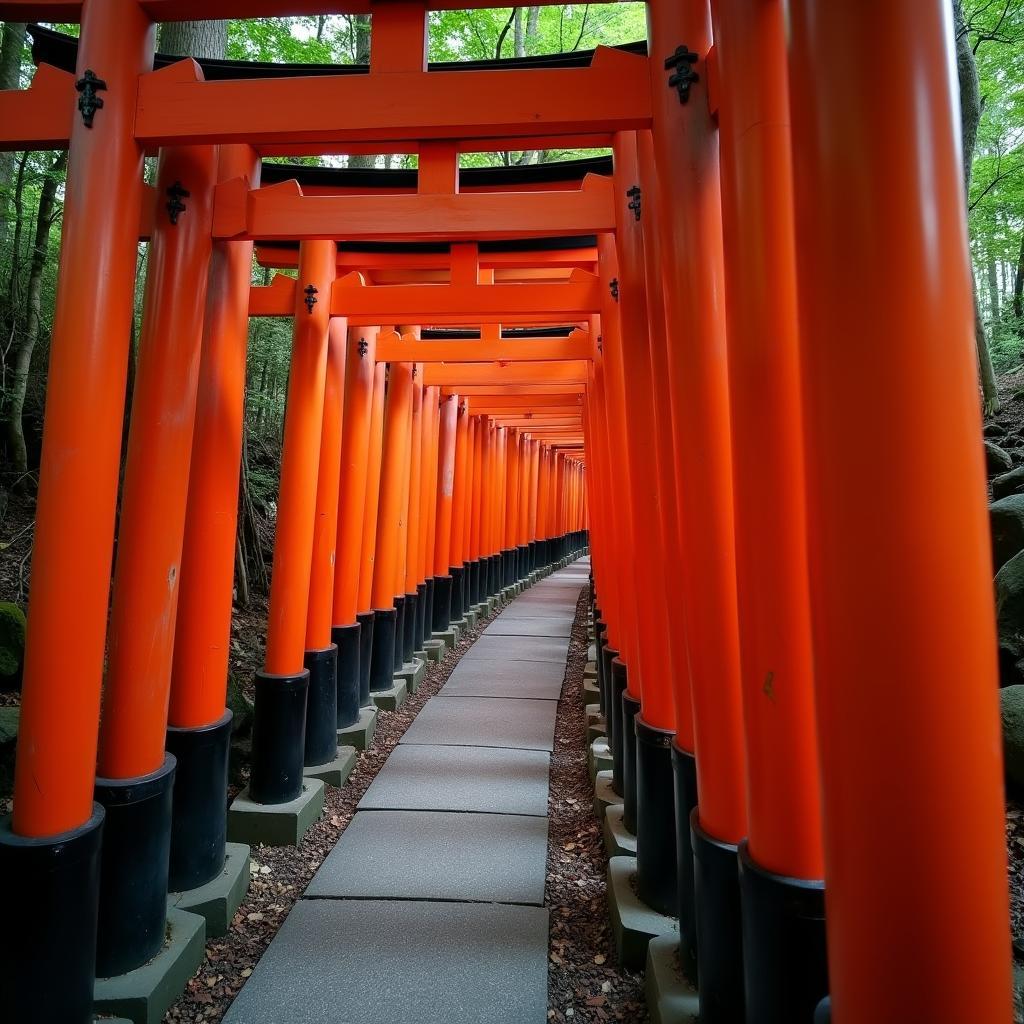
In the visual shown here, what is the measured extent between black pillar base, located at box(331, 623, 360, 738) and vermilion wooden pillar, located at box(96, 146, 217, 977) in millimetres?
2718

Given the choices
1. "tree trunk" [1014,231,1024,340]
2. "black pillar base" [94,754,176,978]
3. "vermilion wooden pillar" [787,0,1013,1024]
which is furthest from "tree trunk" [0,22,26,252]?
"tree trunk" [1014,231,1024,340]

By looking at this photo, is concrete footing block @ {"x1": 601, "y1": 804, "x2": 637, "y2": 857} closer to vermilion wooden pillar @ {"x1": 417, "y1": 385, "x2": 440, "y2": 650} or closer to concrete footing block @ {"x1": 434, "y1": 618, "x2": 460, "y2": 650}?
vermilion wooden pillar @ {"x1": 417, "y1": 385, "x2": 440, "y2": 650}

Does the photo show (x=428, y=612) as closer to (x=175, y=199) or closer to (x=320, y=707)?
(x=320, y=707)

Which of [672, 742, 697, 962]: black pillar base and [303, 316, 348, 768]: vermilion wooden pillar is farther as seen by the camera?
[303, 316, 348, 768]: vermilion wooden pillar

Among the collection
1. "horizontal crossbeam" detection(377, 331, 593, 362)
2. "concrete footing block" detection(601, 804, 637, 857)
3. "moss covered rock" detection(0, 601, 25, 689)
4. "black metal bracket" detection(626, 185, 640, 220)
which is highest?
"horizontal crossbeam" detection(377, 331, 593, 362)

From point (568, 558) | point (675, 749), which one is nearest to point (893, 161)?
point (675, 749)

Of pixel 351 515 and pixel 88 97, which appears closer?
pixel 88 97

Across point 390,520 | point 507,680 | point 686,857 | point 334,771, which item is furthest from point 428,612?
point 686,857

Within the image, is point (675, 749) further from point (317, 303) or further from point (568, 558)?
point (568, 558)

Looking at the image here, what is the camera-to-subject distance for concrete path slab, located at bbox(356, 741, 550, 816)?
173 inches

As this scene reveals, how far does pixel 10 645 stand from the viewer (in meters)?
4.50

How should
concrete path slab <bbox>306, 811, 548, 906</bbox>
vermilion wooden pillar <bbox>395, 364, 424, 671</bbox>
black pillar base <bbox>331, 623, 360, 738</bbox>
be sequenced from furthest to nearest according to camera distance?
vermilion wooden pillar <bbox>395, 364, 424, 671</bbox> → black pillar base <bbox>331, 623, 360, 738</bbox> → concrete path slab <bbox>306, 811, 548, 906</bbox>

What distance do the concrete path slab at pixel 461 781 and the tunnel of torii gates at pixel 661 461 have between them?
0.60m

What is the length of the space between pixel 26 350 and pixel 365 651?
510 centimetres
